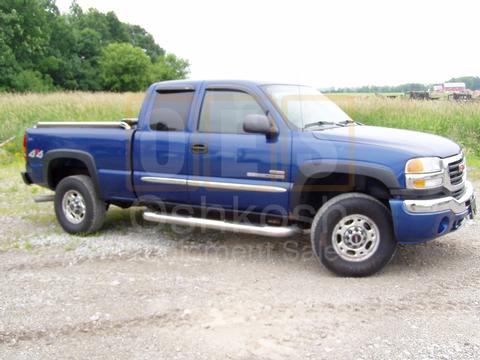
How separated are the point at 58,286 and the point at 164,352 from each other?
1710mm

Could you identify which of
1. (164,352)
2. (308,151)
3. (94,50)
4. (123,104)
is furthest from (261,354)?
(94,50)

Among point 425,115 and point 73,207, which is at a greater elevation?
point 425,115

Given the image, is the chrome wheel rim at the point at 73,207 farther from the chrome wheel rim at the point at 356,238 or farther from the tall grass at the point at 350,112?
the tall grass at the point at 350,112

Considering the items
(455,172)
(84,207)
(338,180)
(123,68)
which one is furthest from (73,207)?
(123,68)

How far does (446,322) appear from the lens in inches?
144

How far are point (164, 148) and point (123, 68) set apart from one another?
69.1m

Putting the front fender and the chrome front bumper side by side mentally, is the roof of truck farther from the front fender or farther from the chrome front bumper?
the chrome front bumper

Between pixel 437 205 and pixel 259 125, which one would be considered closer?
pixel 437 205

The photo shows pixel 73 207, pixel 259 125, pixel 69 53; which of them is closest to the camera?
pixel 259 125

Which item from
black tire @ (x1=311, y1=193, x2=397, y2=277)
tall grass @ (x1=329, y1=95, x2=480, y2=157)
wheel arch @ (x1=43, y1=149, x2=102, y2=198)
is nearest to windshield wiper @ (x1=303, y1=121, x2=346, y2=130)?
black tire @ (x1=311, y1=193, x2=397, y2=277)

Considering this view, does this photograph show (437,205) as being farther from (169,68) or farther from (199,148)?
(169,68)

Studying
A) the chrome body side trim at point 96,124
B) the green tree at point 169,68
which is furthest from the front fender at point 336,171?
the green tree at point 169,68

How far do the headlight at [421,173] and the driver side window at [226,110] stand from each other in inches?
62.7

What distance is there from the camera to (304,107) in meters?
5.27
